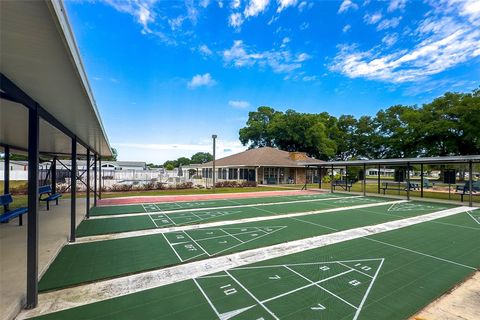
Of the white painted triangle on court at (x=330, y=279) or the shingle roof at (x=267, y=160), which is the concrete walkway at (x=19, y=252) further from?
the shingle roof at (x=267, y=160)

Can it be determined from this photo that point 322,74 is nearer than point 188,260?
No

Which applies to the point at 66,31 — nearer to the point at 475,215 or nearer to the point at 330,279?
the point at 330,279

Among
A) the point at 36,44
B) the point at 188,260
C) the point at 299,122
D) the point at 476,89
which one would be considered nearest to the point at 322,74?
the point at 299,122

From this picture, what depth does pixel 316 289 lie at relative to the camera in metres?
3.86

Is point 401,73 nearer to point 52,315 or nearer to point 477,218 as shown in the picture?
point 477,218

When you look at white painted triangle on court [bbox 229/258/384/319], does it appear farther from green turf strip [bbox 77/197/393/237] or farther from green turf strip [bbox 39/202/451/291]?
green turf strip [bbox 77/197/393/237]

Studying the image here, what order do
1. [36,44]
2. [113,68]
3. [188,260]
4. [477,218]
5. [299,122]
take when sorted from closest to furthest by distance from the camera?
[36,44] → [188,260] → [477,218] → [113,68] → [299,122]

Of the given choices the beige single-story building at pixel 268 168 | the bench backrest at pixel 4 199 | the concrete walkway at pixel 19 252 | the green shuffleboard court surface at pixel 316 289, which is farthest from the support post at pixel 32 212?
the beige single-story building at pixel 268 168

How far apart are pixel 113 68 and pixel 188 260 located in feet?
47.4

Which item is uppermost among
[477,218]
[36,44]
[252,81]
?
[252,81]

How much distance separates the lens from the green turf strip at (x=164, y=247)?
14.8ft

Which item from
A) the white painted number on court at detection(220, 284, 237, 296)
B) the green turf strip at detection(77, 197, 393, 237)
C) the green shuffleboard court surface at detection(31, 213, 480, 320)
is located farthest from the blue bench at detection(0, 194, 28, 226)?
the white painted number on court at detection(220, 284, 237, 296)

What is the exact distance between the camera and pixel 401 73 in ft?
80.0

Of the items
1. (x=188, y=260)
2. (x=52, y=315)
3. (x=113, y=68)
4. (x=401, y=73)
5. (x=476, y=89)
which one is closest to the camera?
(x=52, y=315)
